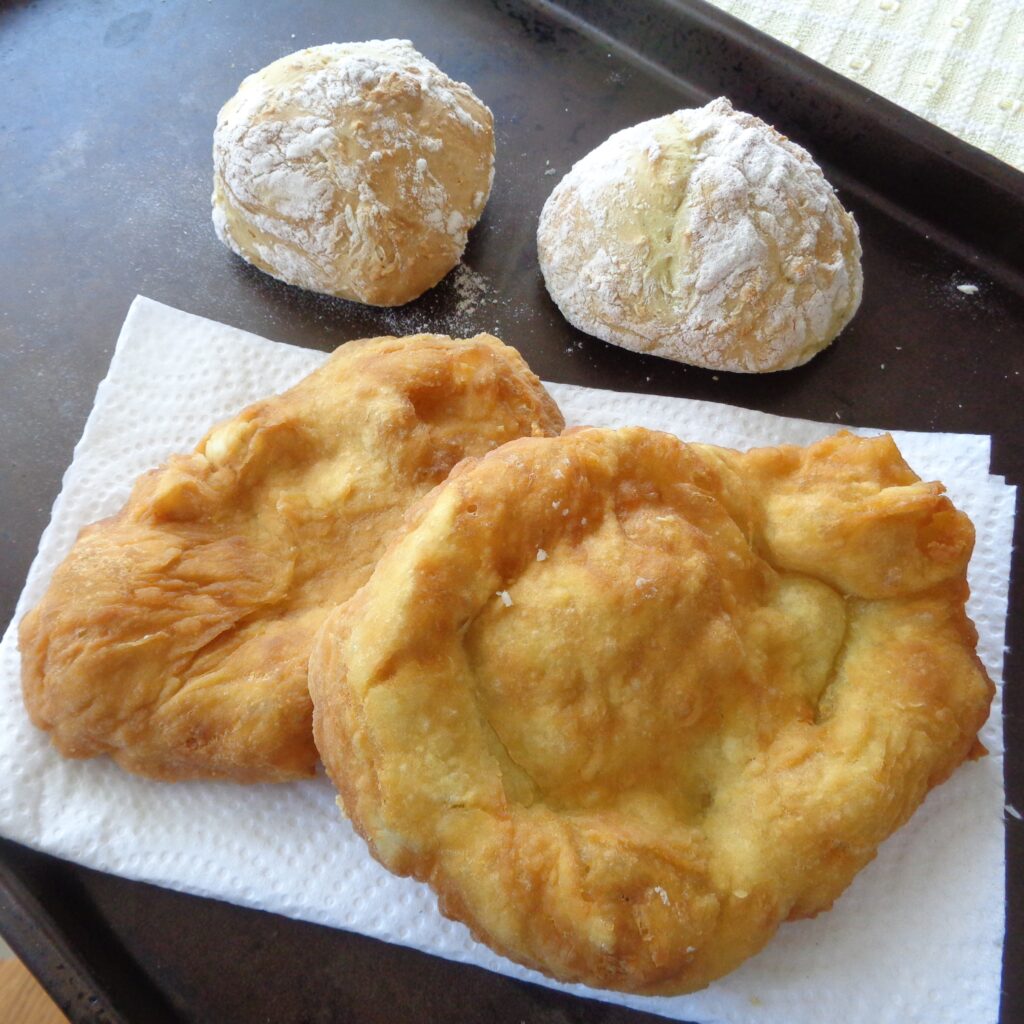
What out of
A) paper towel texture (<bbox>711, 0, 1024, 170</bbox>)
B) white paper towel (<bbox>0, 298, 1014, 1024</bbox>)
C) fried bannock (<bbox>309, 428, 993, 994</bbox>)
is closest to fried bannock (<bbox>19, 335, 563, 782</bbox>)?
white paper towel (<bbox>0, 298, 1014, 1024</bbox>)

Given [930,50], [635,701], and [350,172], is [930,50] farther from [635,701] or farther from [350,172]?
[635,701]

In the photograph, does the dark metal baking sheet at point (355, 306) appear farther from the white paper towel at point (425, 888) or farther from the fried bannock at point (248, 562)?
the fried bannock at point (248, 562)

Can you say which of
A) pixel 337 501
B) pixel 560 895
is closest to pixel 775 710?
pixel 560 895

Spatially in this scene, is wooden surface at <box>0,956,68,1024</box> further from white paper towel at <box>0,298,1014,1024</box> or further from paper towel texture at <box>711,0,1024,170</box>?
paper towel texture at <box>711,0,1024,170</box>

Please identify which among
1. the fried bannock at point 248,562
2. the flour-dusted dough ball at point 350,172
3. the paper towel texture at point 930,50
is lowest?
the paper towel texture at point 930,50

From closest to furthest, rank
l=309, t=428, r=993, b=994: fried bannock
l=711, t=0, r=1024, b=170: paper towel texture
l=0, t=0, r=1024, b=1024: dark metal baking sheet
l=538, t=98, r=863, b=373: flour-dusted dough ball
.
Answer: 1. l=309, t=428, r=993, b=994: fried bannock
2. l=0, t=0, r=1024, b=1024: dark metal baking sheet
3. l=538, t=98, r=863, b=373: flour-dusted dough ball
4. l=711, t=0, r=1024, b=170: paper towel texture

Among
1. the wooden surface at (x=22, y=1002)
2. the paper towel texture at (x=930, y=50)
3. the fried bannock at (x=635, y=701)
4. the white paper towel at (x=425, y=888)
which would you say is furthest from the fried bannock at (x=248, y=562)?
the paper towel texture at (x=930, y=50)

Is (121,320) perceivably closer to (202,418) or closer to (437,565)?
(202,418)
